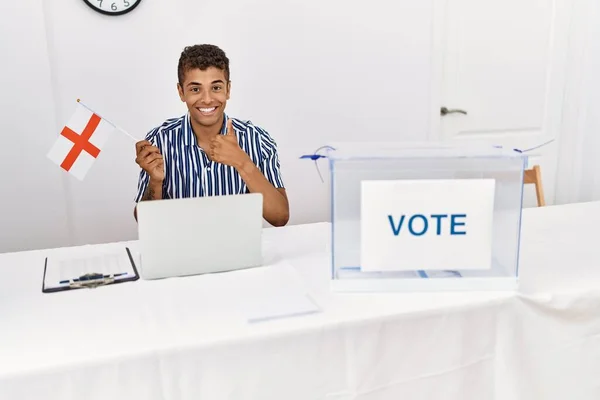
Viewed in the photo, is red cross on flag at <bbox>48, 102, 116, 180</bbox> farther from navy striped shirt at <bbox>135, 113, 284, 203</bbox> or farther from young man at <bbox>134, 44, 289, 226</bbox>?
navy striped shirt at <bbox>135, 113, 284, 203</bbox>

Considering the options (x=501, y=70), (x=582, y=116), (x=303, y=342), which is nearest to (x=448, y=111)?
(x=501, y=70)

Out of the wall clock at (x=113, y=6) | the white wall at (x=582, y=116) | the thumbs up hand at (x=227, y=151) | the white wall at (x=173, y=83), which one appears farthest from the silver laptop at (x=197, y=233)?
the white wall at (x=582, y=116)

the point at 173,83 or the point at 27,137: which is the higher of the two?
the point at 173,83

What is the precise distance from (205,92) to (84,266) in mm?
718

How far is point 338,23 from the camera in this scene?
2.72 metres

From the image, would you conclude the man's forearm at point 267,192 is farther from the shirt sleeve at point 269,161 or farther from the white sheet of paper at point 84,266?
the white sheet of paper at point 84,266

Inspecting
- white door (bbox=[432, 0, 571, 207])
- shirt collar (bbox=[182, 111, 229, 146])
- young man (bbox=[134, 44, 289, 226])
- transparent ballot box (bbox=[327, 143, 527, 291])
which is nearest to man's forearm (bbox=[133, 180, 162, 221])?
young man (bbox=[134, 44, 289, 226])

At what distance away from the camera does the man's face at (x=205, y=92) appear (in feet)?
5.77

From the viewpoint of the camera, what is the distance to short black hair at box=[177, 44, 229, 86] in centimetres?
176

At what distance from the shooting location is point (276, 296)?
3.64 ft

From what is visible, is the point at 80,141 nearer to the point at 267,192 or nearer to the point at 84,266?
the point at 84,266

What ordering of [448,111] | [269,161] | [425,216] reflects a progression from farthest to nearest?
[448,111], [269,161], [425,216]

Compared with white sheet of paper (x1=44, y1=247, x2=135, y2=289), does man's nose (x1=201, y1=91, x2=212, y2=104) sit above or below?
above

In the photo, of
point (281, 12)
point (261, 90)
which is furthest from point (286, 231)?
point (281, 12)
